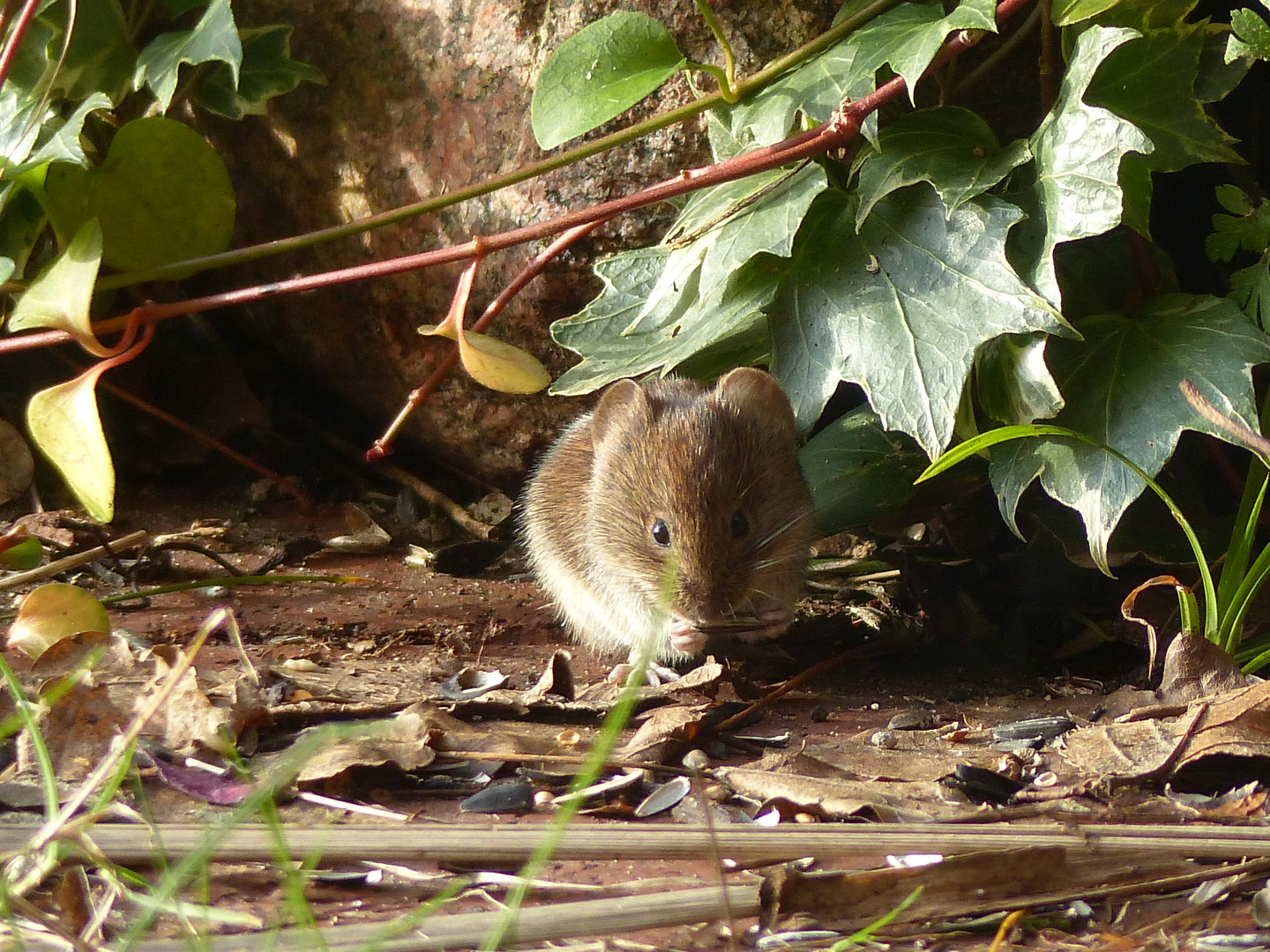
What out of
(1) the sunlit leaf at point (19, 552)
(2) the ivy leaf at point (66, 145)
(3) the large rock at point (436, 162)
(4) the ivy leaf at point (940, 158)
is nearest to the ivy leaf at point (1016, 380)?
(4) the ivy leaf at point (940, 158)

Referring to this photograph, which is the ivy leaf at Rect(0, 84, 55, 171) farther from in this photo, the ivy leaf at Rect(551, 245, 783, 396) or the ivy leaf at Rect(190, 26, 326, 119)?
the ivy leaf at Rect(551, 245, 783, 396)

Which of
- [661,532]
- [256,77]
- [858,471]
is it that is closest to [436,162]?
[256,77]

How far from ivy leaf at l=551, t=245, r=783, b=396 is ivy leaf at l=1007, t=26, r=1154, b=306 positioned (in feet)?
2.50

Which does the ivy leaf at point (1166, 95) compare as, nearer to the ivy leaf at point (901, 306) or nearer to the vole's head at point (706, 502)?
the ivy leaf at point (901, 306)

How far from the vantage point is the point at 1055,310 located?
2840mm

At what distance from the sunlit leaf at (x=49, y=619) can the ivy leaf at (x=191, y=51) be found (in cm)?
178

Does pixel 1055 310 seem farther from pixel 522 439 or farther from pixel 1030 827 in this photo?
pixel 522 439

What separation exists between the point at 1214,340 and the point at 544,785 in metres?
2.09

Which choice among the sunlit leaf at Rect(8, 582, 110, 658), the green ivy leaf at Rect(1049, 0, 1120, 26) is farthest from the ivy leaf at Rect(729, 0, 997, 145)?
the sunlit leaf at Rect(8, 582, 110, 658)

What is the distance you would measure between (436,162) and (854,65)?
1818mm

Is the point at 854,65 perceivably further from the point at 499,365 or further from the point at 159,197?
the point at 159,197

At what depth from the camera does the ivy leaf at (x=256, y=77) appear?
4105 mm

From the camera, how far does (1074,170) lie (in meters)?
2.88

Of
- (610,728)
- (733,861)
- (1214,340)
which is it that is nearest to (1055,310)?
(1214,340)
